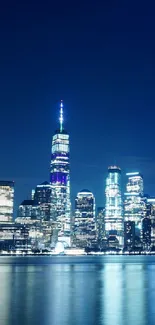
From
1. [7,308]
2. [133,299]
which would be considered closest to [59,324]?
[7,308]

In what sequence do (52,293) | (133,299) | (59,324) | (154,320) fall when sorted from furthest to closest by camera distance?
(52,293), (133,299), (154,320), (59,324)

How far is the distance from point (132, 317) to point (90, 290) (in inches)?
910

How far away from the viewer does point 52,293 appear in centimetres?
5788

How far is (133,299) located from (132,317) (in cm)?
1234

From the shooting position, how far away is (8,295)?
179 feet

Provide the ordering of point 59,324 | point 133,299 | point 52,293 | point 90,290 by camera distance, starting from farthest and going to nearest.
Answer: point 90,290, point 52,293, point 133,299, point 59,324

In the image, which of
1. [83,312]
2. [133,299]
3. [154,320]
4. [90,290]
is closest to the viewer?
[154,320]

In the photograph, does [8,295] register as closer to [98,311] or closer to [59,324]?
[98,311]

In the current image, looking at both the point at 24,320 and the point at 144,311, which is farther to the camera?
the point at 144,311

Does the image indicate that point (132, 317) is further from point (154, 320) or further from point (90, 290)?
point (90, 290)

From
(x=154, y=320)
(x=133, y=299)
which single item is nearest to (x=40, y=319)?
(x=154, y=320)

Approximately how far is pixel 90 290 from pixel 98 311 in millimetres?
19709

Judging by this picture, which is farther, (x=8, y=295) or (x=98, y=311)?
(x=8, y=295)

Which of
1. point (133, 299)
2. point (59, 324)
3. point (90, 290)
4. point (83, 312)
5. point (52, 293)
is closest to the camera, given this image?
point (59, 324)
